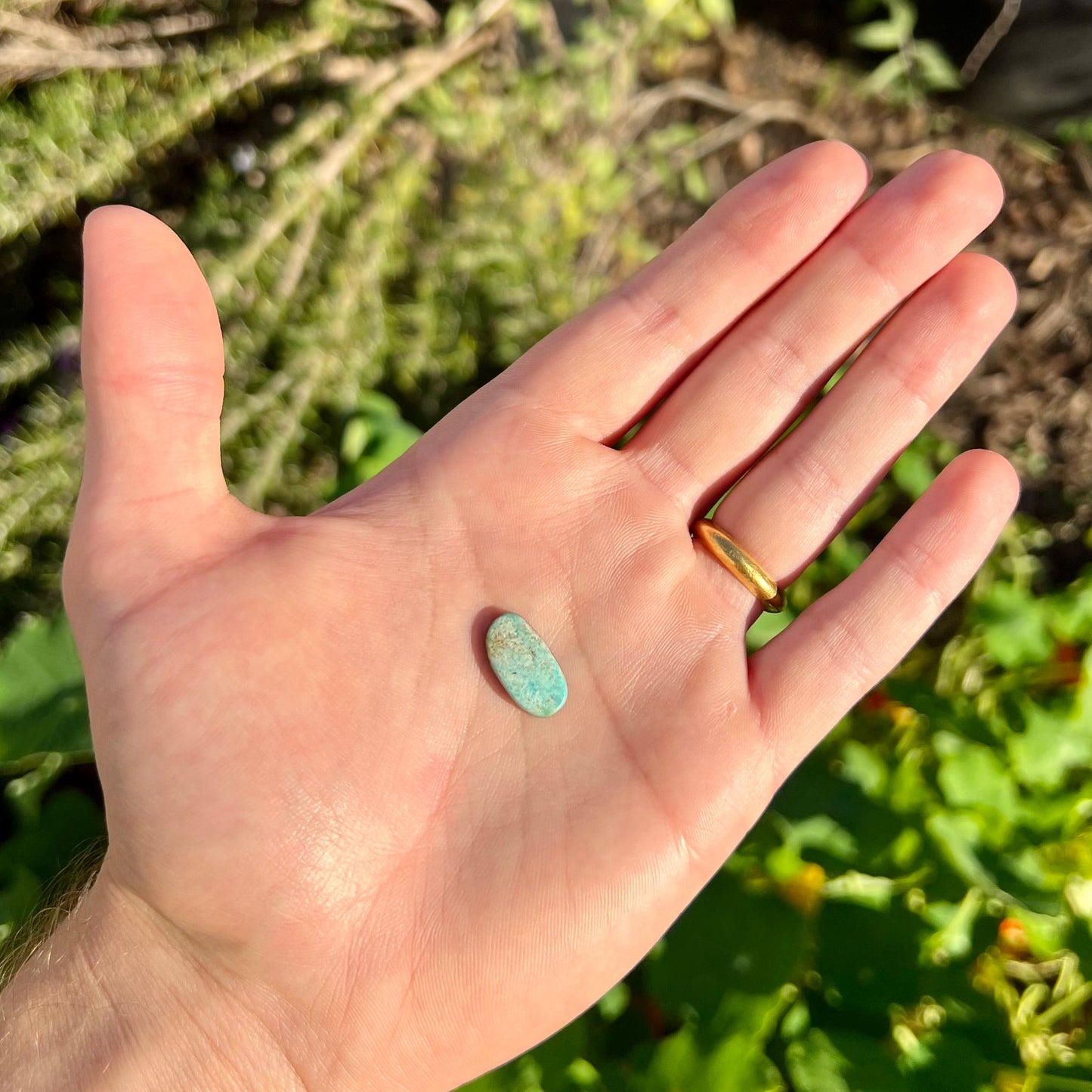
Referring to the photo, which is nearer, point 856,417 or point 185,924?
point 185,924

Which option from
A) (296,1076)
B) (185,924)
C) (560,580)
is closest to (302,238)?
(560,580)

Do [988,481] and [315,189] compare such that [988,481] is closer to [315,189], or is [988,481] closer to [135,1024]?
[315,189]

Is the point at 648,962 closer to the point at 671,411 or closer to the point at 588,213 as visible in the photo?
the point at 671,411

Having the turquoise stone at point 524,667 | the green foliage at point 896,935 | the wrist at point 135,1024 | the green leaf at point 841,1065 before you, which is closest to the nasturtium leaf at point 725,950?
the green foliage at point 896,935

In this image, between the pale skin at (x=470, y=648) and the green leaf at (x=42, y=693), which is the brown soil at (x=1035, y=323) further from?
the green leaf at (x=42, y=693)

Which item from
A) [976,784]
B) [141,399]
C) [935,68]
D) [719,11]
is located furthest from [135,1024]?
[935,68]

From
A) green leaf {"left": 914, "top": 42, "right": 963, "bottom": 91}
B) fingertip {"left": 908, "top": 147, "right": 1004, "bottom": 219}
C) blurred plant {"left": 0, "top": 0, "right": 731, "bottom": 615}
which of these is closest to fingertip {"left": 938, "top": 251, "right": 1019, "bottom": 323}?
fingertip {"left": 908, "top": 147, "right": 1004, "bottom": 219}

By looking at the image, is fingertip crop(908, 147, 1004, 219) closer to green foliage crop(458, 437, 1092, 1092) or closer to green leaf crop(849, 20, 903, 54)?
green foliage crop(458, 437, 1092, 1092)
